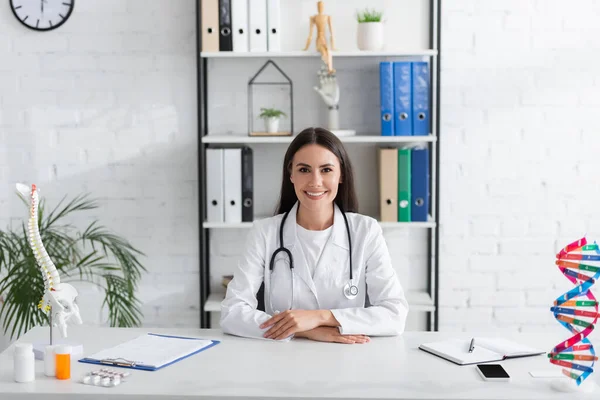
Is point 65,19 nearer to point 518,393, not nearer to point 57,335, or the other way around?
point 57,335

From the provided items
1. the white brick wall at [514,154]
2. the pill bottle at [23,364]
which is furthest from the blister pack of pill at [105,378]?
the white brick wall at [514,154]

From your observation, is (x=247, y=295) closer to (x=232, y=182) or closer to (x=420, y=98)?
(x=232, y=182)

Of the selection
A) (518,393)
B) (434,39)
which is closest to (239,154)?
(434,39)

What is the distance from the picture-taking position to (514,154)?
136 inches

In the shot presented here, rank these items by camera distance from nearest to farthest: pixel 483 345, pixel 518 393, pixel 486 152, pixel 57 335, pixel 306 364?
pixel 518 393 < pixel 306 364 < pixel 483 345 < pixel 57 335 < pixel 486 152

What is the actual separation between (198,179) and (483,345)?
1.71 metres

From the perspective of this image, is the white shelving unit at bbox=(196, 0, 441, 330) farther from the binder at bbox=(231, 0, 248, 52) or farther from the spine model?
the spine model

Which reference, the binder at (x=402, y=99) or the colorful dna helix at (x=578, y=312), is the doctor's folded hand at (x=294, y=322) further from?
the binder at (x=402, y=99)

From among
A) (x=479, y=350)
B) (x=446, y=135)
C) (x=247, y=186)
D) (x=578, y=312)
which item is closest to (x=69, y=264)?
(x=247, y=186)

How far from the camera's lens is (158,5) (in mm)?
3404

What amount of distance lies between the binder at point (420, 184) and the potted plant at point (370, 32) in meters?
0.48

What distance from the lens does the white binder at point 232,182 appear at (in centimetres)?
323

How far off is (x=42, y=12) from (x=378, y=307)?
212 centimetres

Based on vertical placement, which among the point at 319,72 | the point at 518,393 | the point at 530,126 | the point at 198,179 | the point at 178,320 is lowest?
the point at 178,320
